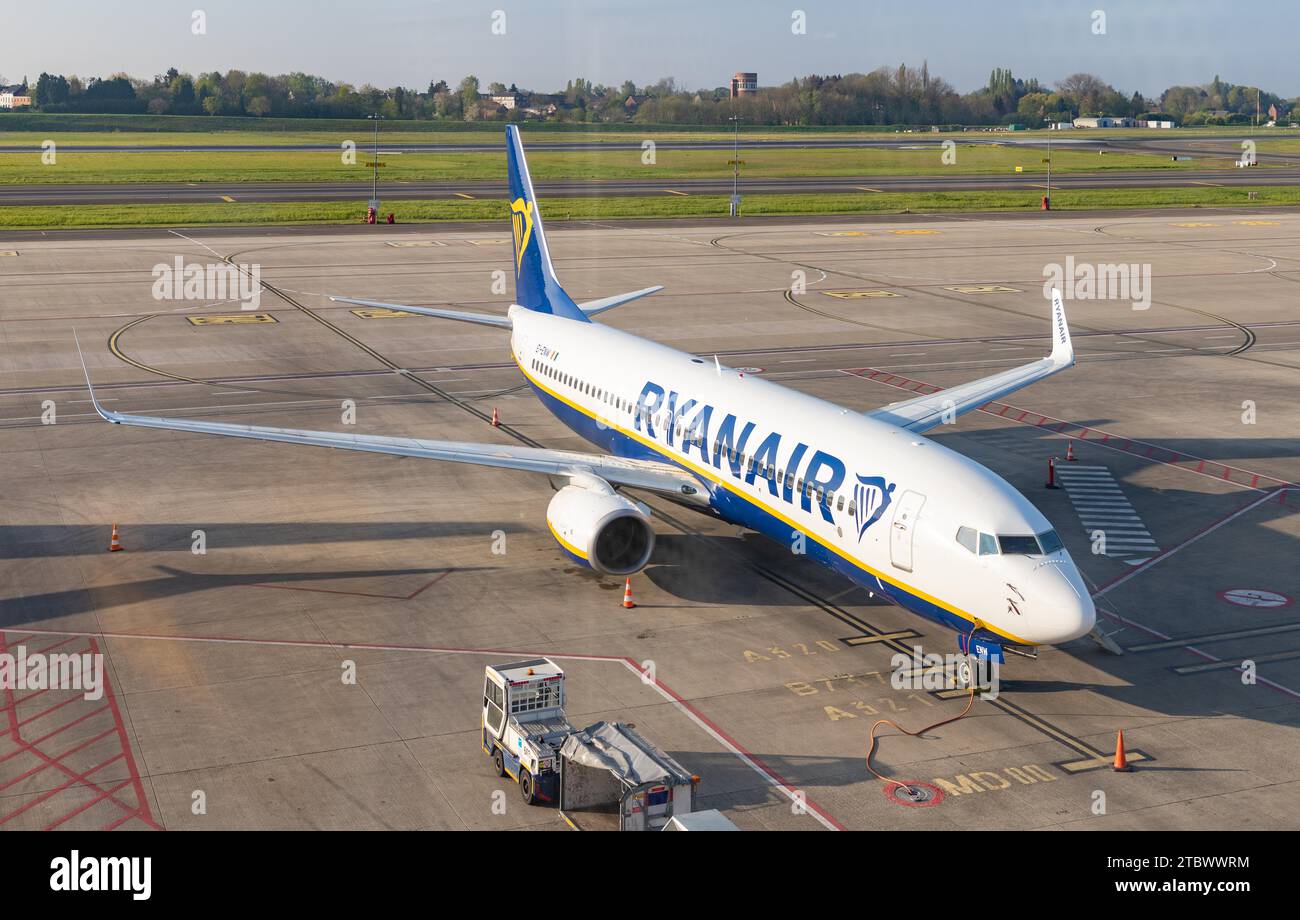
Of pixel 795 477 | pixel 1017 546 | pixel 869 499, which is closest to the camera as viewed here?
pixel 1017 546

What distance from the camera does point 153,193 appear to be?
412ft

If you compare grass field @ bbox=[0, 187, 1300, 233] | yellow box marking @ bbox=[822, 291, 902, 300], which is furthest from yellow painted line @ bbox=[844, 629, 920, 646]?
grass field @ bbox=[0, 187, 1300, 233]

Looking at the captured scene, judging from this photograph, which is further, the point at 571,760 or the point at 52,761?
the point at 52,761

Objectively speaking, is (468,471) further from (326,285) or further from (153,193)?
(153,193)

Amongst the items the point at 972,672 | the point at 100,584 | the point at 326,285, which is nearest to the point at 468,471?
the point at 100,584

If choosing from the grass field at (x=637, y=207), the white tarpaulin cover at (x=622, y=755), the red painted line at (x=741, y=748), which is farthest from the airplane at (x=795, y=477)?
the grass field at (x=637, y=207)

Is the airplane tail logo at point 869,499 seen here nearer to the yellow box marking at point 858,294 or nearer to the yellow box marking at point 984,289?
the yellow box marking at point 858,294

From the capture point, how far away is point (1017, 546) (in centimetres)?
2522

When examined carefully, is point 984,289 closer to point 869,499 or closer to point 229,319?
point 229,319

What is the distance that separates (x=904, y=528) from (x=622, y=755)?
8.44m

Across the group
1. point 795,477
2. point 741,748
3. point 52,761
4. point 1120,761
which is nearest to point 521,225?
point 795,477

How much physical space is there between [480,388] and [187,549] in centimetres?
2105

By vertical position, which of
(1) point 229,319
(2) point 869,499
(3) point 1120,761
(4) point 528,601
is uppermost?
(1) point 229,319

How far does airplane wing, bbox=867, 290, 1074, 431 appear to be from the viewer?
37875 mm
